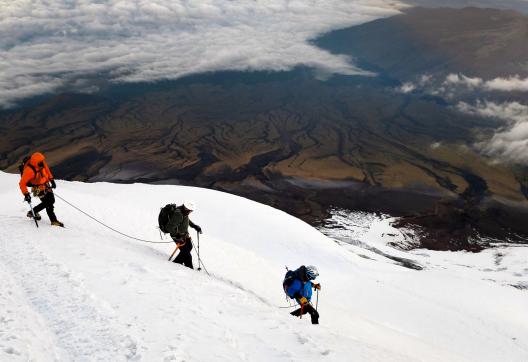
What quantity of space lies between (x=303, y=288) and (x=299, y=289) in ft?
0.44

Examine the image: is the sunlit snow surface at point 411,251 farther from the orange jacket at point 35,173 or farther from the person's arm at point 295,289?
the orange jacket at point 35,173

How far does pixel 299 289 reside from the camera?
11312 mm

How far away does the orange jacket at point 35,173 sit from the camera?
13.3 metres

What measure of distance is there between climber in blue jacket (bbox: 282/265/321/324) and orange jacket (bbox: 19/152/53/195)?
912cm

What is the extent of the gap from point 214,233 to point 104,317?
22338mm

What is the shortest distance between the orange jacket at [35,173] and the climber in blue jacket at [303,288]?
9.12m

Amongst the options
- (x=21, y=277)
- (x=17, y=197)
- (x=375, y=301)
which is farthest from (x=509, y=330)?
(x=17, y=197)

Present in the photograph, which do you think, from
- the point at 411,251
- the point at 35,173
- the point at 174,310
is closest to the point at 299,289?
the point at 174,310

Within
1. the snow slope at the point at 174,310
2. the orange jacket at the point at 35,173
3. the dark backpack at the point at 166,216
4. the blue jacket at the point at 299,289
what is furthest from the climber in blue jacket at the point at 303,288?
the orange jacket at the point at 35,173

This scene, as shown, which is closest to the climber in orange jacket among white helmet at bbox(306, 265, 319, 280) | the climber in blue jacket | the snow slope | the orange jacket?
the orange jacket

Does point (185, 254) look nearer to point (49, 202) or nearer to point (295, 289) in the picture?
point (295, 289)

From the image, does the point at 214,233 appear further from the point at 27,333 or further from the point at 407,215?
the point at 407,215

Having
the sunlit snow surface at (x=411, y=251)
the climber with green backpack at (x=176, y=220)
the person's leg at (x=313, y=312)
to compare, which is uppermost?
the climber with green backpack at (x=176, y=220)

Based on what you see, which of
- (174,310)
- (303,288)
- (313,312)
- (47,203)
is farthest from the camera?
(47,203)
